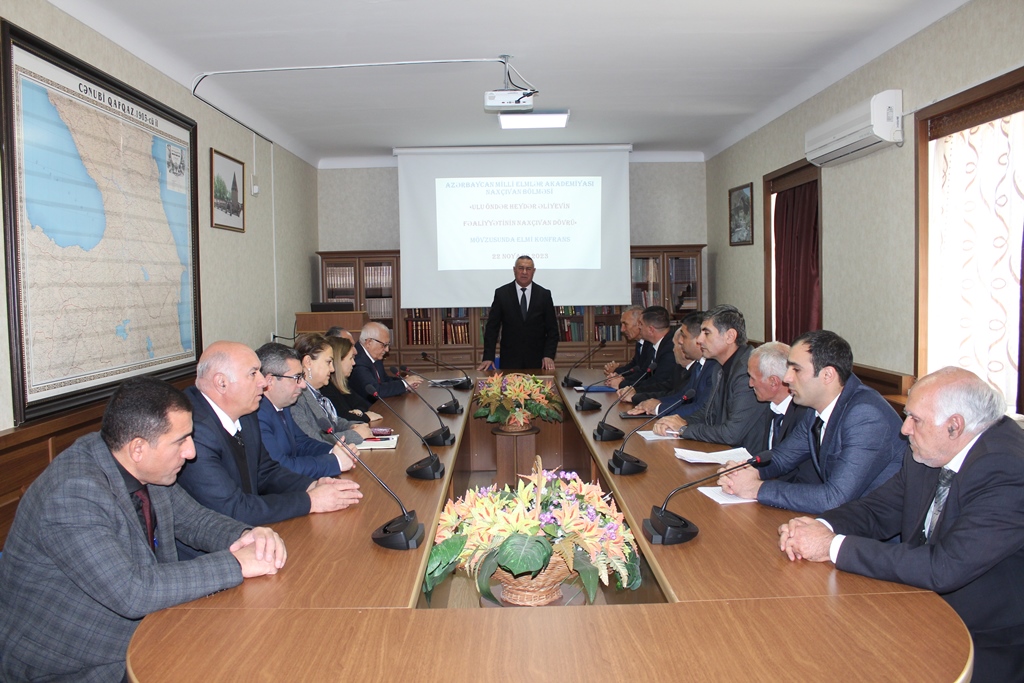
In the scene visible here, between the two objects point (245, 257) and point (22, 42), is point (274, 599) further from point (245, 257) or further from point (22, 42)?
point (245, 257)

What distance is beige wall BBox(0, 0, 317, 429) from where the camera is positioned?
3830 mm

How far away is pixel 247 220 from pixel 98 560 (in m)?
5.22

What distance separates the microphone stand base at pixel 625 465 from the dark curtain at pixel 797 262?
3771 millimetres

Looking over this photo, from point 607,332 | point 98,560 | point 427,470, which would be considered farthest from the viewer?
point 607,332

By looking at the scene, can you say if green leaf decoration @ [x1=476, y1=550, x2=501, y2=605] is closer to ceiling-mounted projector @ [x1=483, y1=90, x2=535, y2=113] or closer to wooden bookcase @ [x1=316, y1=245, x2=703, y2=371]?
ceiling-mounted projector @ [x1=483, y1=90, x2=535, y2=113]

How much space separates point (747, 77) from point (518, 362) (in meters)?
2.99

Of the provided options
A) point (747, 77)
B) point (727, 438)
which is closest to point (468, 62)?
point (747, 77)

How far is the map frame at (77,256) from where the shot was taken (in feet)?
11.1

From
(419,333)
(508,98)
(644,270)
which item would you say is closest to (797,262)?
(644,270)

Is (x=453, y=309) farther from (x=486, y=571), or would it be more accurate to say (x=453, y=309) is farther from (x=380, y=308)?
(x=486, y=571)

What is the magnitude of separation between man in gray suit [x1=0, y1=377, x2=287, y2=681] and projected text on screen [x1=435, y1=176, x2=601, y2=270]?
21.3 feet

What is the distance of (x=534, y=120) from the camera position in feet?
20.2

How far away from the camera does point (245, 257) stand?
6.42m

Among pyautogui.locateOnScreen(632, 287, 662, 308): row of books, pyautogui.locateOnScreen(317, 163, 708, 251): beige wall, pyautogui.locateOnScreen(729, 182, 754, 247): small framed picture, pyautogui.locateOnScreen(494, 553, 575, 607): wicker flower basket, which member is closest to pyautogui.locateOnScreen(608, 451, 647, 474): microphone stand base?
pyautogui.locateOnScreen(494, 553, 575, 607): wicker flower basket
